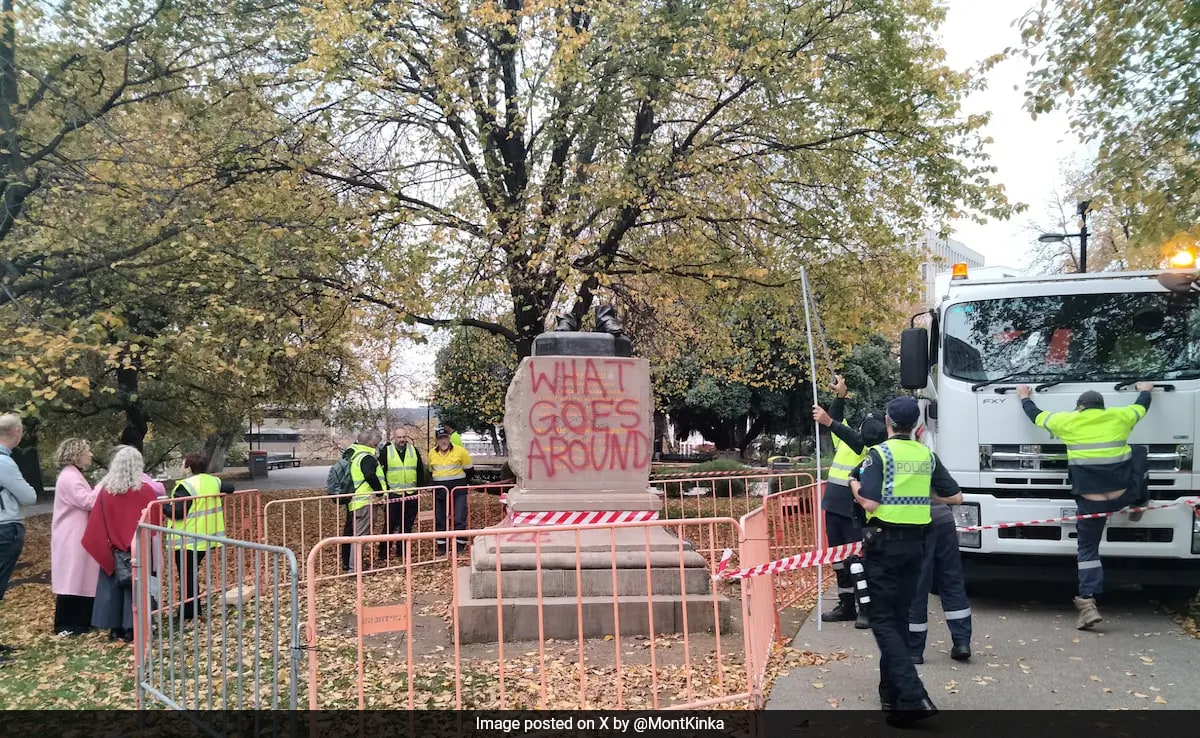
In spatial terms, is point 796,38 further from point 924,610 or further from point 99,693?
point 99,693

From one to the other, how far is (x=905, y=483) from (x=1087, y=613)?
118 inches

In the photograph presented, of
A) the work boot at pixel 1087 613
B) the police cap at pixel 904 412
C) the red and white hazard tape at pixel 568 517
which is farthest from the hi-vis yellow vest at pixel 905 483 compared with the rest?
the red and white hazard tape at pixel 568 517

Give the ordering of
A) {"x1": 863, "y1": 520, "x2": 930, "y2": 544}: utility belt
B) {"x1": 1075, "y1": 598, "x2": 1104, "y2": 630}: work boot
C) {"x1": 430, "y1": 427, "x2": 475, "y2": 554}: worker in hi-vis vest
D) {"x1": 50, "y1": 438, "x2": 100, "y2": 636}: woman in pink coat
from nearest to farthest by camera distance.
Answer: {"x1": 863, "y1": 520, "x2": 930, "y2": 544}: utility belt, {"x1": 1075, "y1": 598, "x2": 1104, "y2": 630}: work boot, {"x1": 50, "y1": 438, "x2": 100, "y2": 636}: woman in pink coat, {"x1": 430, "y1": 427, "x2": 475, "y2": 554}: worker in hi-vis vest

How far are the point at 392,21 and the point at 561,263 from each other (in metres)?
3.41

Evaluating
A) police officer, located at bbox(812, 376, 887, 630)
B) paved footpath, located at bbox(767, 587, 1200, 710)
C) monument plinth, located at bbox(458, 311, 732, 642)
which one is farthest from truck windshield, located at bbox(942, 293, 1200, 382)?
monument plinth, located at bbox(458, 311, 732, 642)

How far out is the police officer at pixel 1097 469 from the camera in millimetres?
6422

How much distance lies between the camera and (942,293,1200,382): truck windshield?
6.91 m

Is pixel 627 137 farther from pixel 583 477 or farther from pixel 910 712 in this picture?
pixel 910 712

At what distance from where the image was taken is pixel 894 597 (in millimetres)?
4648

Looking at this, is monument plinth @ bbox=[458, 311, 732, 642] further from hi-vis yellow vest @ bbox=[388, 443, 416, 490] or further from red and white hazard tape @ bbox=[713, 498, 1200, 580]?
hi-vis yellow vest @ bbox=[388, 443, 416, 490]

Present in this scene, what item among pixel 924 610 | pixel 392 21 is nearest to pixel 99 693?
pixel 924 610

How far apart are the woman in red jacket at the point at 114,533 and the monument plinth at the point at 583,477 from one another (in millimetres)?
2845

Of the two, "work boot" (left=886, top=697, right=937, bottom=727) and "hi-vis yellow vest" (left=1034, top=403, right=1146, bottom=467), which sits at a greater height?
"hi-vis yellow vest" (left=1034, top=403, right=1146, bottom=467)

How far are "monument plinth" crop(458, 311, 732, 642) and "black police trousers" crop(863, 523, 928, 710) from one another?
2.38 metres
